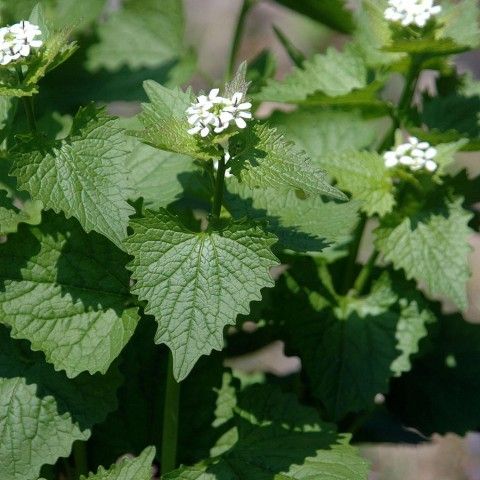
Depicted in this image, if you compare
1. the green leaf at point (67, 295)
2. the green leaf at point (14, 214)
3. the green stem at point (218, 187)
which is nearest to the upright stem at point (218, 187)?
the green stem at point (218, 187)

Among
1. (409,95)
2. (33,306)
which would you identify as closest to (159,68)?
(409,95)

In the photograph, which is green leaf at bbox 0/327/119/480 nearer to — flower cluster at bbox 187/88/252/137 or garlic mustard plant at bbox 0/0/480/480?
garlic mustard plant at bbox 0/0/480/480

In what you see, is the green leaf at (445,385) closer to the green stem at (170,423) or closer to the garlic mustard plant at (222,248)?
the garlic mustard plant at (222,248)

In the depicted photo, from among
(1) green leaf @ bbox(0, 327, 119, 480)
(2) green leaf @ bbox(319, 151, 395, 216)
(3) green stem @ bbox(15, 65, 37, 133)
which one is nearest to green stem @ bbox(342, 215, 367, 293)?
(2) green leaf @ bbox(319, 151, 395, 216)

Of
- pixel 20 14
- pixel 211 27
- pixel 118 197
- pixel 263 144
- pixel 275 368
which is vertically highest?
pixel 211 27

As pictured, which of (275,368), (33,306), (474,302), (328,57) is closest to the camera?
(33,306)

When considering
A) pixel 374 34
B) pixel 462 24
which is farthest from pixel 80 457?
pixel 462 24

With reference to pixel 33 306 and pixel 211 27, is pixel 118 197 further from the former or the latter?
pixel 211 27
